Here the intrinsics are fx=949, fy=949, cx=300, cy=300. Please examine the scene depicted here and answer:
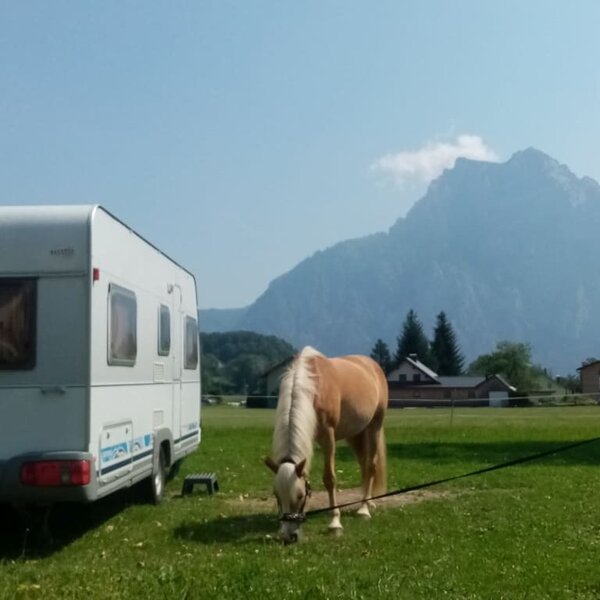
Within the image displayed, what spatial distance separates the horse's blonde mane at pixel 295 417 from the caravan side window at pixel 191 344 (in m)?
3.48

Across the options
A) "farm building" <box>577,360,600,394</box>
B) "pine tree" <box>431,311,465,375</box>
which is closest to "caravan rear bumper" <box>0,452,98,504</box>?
"farm building" <box>577,360,600,394</box>

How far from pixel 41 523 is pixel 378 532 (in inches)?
128

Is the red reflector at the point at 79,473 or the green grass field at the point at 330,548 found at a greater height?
the red reflector at the point at 79,473

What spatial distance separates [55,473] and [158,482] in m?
3.68

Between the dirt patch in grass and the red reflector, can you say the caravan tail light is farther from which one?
the dirt patch in grass

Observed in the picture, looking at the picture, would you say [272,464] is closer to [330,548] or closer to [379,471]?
[330,548]

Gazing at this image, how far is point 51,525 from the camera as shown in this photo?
9750mm

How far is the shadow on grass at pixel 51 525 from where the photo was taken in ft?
28.2

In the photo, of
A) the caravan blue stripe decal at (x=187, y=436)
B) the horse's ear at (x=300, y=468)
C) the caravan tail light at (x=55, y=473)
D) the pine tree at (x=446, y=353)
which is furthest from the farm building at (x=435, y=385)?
the caravan tail light at (x=55, y=473)

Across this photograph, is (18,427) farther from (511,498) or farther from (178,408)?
(511,498)

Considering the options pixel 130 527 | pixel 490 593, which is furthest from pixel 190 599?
pixel 130 527

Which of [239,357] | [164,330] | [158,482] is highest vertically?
[239,357]

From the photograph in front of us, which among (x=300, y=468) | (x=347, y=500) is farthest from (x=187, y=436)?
(x=300, y=468)

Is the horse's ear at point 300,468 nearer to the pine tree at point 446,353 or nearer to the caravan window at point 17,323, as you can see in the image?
the caravan window at point 17,323
